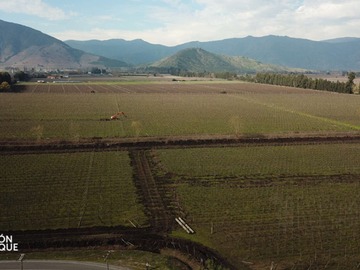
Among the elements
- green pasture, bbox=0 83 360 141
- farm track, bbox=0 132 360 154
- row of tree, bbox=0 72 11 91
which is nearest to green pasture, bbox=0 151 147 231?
farm track, bbox=0 132 360 154

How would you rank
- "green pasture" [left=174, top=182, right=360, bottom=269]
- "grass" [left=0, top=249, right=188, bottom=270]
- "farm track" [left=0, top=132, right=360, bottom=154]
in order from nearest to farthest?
"grass" [left=0, top=249, right=188, bottom=270]
"green pasture" [left=174, top=182, right=360, bottom=269]
"farm track" [left=0, top=132, right=360, bottom=154]

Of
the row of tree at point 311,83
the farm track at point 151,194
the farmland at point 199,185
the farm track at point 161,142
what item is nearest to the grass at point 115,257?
the farmland at point 199,185

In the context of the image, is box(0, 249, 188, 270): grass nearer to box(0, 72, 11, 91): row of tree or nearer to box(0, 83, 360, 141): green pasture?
box(0, 83, 360, 141): green pasture

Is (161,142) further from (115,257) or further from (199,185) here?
(115,257)

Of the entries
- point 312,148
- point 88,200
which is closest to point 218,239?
point 88,200

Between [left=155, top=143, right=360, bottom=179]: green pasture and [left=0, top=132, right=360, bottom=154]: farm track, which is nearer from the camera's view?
[left=155, top=143, right=360, bottom=179]: green pasture

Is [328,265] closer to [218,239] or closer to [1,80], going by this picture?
[218,239]

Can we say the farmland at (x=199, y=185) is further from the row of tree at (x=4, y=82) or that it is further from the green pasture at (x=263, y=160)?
the row of tree at (x=4, y=82)
